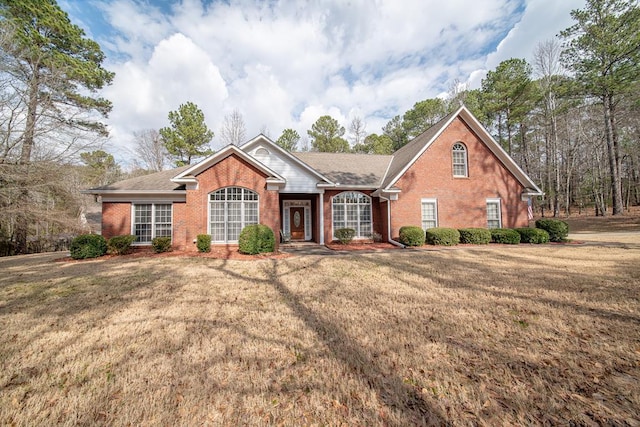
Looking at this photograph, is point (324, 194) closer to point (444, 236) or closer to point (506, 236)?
point (444, 236)

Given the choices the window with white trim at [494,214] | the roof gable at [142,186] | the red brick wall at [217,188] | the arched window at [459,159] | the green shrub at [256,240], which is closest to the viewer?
the green shrub at [256,240]

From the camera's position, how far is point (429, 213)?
15.8 meters

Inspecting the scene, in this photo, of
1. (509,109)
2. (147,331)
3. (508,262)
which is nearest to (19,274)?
(147,331)

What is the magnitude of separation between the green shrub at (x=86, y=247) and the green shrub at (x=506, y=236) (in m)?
20.0

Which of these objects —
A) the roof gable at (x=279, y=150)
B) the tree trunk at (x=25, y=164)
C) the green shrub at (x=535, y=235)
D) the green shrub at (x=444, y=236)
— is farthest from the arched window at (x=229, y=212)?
the green shrub at (x=535, y=235)

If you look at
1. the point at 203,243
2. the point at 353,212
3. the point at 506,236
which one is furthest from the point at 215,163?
the point at 506,236

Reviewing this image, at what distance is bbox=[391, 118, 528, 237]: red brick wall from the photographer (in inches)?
610

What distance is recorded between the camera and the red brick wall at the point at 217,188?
1294 centimetres

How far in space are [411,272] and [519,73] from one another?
3540cm

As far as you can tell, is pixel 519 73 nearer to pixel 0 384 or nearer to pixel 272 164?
pixel 272 164

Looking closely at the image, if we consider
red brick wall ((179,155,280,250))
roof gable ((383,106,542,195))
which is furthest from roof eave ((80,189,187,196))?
roof gable ((383,106,542,195))

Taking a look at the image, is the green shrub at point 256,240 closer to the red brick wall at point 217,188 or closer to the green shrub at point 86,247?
the red brick wall at point 217,188

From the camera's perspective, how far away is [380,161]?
2000 centimetres

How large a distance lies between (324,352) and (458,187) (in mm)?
15653
